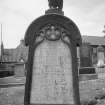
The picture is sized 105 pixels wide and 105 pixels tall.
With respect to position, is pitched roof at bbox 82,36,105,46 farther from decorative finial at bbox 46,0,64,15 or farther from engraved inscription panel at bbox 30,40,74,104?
engraved inscription panel at bbox 30,40,74,104

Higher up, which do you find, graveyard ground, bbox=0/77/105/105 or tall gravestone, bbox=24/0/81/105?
tall gravestone, bbox=24/0/81/105

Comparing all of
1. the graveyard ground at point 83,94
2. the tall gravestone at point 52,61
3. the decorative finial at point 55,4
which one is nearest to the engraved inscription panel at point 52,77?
the tall gravestone at point 52,61

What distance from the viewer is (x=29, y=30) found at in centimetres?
599

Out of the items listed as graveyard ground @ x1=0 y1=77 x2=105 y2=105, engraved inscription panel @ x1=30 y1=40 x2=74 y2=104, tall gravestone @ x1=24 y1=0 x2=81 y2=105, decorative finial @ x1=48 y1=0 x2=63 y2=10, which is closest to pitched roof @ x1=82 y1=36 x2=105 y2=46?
graveyard ground @ x1=0 y1=77 x2=105 y2=105

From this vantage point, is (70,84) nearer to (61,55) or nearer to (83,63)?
(61,55)

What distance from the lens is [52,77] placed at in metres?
5.88

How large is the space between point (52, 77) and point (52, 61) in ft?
1.51

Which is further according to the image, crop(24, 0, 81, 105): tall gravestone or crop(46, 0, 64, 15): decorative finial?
crop(46, 0, 64, 15): decorative finial

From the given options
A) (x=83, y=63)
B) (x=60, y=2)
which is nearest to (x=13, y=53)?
(x=83, y=63)

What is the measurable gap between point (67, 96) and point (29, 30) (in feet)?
7.22

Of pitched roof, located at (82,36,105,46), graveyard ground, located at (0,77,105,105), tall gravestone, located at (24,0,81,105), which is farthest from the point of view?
pitched roof, located at (82,36,105,46)

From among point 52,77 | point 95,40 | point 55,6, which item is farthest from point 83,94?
point 95,40

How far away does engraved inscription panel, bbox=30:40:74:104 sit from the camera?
5828mm

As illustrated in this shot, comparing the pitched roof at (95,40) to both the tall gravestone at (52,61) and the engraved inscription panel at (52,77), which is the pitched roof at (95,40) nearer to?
the tall gravestone at (52,61)
